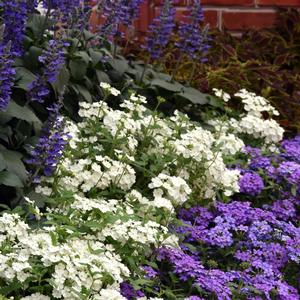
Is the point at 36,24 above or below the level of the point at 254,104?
above

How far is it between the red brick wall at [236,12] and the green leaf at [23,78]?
2115 mm

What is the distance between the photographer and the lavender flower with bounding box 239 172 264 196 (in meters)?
3.20

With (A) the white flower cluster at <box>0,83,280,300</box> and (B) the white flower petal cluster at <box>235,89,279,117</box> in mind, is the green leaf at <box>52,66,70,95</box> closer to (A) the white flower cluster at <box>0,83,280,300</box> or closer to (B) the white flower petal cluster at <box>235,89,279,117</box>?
(A) the white flower cluster at <box>0,83,280,300</box>

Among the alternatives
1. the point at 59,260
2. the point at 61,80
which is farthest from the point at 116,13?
the point at 59,260

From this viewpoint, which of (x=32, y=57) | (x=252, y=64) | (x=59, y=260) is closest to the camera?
(x=59, y=260)

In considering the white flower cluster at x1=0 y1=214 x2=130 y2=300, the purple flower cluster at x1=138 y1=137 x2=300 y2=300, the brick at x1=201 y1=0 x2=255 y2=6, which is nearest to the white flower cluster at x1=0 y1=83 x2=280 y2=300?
the white flower cluster at x1=0 y1=214 x2=130 y2=300

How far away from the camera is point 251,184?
10.5 ft

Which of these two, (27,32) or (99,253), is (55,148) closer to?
(99,253)

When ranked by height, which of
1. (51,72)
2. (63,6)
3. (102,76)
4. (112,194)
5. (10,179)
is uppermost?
(63,6)

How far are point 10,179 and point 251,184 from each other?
3.62 feet

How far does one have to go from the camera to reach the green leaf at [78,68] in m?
3.33

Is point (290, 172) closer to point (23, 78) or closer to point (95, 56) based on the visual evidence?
point (95, 56)

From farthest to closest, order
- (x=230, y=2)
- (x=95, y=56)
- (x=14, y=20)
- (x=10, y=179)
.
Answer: (x=230, y=2), (x=95, y=56), (x=14, y=20), (x=10, y=179)

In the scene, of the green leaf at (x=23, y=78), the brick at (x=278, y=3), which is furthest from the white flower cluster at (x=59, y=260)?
the brick at (x=278, y=3)
